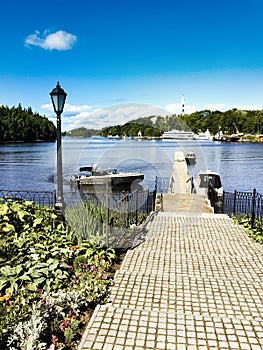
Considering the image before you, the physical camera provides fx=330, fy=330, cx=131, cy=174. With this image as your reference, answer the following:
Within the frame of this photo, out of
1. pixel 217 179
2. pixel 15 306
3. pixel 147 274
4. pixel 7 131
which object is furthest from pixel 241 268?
pixel 7 131

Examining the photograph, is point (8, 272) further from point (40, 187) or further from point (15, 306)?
point (40, 187)

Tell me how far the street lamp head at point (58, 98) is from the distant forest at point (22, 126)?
278 ft

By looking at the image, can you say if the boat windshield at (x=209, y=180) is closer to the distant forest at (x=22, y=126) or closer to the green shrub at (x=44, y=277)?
the green shrub at (x=44, y=277)

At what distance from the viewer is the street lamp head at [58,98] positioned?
6.73m

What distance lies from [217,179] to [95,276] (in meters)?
13.2

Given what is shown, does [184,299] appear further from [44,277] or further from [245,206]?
[245,206]

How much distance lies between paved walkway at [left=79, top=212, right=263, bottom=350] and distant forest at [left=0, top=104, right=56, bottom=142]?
86.9m

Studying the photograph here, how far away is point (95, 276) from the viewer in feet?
14.1

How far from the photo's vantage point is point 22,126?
3652 inches

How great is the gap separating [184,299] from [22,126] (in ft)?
313

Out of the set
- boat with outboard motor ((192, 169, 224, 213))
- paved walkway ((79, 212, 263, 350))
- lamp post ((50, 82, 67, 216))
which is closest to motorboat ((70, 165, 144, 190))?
boat with outboard motor ((192, 169, 224, 213))

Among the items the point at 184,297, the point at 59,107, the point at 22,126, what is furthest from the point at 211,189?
the point at 22,126

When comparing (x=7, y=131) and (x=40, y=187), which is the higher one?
(x=7, y=131)

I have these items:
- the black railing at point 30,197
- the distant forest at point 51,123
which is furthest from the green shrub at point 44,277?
the distant forest at point 51,123
